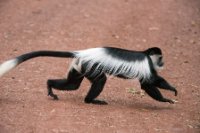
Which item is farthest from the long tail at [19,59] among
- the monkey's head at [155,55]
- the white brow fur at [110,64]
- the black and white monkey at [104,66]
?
the monkey's head at [155,55]

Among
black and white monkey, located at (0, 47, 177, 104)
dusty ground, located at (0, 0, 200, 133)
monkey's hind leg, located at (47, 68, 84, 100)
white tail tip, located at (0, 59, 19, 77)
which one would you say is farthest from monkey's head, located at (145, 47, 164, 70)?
white tail tip, located at (0, 59, 19, 77)

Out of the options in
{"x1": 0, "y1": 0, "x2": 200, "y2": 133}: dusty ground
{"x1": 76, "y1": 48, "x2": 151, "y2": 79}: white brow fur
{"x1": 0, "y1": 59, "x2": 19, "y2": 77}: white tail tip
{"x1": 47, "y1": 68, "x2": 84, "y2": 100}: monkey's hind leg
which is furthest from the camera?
{"x1": 47, "y1": 68, "x2": 84, "y2": 100}: monkey's hind leg

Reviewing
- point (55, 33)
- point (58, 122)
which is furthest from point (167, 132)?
point (55, 33)

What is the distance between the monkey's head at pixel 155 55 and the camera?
5.86 meters

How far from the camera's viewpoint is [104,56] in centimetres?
→ 565

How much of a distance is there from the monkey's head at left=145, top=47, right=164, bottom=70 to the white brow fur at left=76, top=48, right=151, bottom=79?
0.18 meters

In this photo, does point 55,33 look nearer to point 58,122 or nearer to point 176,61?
point 176,61

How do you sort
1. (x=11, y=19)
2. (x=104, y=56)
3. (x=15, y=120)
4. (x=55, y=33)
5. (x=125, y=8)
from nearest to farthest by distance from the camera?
(x=15, y=120), (x=104, y=56), (x=55, y=33), (x=11, y=19), (x=125, y=8)

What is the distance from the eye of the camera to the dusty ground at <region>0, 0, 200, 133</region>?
17.2ft

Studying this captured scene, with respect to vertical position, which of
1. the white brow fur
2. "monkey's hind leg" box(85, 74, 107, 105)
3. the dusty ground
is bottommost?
the dusty ground

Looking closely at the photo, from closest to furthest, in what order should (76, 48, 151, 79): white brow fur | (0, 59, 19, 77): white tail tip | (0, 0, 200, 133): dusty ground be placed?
1. (0, 0, 200, 133): dusty ground
2. (0, 59, 19, 77): white tail tip
3. (76, 48, 151, 79): white brow fur

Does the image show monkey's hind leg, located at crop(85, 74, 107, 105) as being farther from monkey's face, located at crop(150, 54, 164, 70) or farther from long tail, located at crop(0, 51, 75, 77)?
monkey's face, located at crop(150, 54, 164, 70)

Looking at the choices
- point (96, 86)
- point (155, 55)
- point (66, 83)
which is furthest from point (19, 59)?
point (155, 55)

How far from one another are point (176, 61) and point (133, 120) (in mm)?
3220
